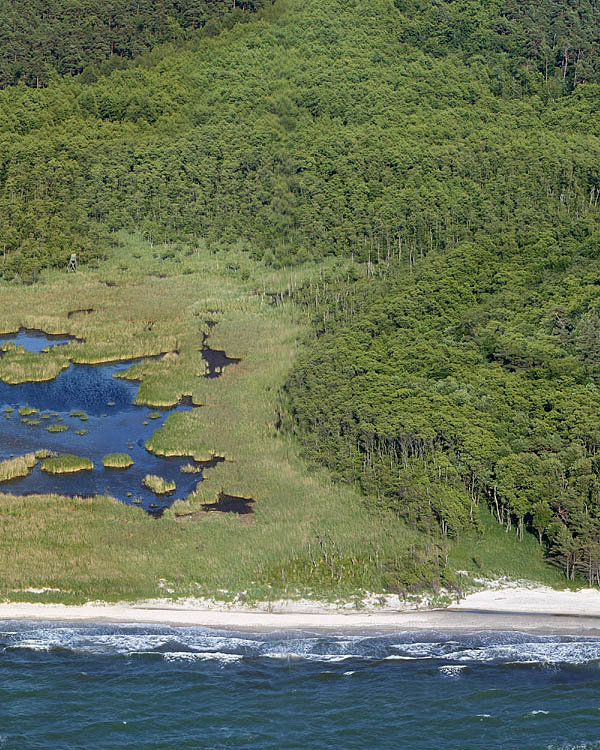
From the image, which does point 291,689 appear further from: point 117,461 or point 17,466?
point 17,466

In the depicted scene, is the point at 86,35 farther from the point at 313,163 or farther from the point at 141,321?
the point at 141,321

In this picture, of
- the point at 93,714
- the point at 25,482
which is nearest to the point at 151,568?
the point at 93,714

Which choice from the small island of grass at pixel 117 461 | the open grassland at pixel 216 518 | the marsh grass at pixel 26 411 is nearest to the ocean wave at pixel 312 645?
the open grassland at pixel 216 518

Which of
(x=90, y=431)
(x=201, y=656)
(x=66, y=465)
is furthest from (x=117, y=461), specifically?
(x=201, y=656)

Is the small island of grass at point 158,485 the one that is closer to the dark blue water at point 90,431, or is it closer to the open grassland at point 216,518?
the dark blue water at point 90,431

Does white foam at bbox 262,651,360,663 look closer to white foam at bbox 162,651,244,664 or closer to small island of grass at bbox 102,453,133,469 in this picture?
white foam at bbox 162,651,244,664

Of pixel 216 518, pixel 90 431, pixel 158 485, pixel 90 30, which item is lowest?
pixel 216 518

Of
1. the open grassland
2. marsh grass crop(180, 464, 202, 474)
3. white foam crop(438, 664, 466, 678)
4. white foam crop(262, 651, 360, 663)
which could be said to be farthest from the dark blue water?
white foam crop(438, 664, 466, 678)
